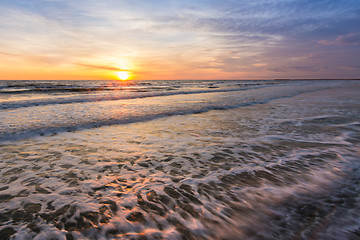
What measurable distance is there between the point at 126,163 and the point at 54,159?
5.67 ft

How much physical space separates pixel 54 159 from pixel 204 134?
14.2ft

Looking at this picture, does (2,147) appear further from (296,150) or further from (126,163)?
(296,150)

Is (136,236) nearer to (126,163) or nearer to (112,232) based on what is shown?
(112,232)

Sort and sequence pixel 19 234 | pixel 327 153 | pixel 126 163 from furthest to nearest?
pixel 327 153
pixel 126 163
pixel 19 234

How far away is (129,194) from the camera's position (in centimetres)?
305

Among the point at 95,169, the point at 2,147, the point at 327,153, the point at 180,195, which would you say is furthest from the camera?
the point at 2,147

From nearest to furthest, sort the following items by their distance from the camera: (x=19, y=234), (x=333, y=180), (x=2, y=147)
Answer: (x=19, y=234), (x=333, y=180), (x=2, y=147)

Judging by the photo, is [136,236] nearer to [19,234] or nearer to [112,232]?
[112,232]

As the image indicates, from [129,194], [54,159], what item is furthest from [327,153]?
[54,159]

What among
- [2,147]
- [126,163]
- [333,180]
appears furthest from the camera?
[2,147]

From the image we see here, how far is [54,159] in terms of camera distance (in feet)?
14.5

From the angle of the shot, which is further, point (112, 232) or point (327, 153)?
point (327, 153)

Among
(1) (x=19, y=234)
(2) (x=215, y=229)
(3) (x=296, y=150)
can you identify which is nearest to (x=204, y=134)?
(3) (x=296, y=150)

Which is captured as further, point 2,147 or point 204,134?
point 204,134
